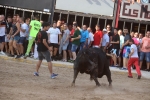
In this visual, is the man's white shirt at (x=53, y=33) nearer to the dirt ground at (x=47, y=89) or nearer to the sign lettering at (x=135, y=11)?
the dirt ground at (x=47, y=89)

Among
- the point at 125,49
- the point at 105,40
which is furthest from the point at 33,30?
the point at 125,49

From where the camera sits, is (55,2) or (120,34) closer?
(120,34)

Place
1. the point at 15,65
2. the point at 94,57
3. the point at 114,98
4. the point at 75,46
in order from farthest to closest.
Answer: the point at 75,46 < the point at 15,65 < the point at 94,57 < the point at 114,98

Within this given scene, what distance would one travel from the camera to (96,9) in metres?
23.3

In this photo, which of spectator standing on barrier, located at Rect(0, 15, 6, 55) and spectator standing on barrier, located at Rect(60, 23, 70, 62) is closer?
spectator standing on barrier, located at Rect(0, 15, 6, 55)

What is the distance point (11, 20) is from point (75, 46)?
3335mm

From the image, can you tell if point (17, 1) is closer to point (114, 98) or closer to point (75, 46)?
point (75, 46)

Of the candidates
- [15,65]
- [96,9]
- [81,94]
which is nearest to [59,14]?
[96,9]

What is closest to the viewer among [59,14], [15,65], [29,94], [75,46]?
[29,94]

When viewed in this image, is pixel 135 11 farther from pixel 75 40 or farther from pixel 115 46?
pixel 75 40

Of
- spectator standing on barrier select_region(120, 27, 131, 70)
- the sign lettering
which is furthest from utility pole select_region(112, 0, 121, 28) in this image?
spectator standing on barrier select_region(120, 27, 131, 70)

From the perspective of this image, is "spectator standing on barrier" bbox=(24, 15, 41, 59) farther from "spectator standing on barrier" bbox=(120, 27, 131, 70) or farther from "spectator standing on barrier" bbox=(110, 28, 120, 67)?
"spectator standing on barrier" bbox=(120, 27, 131, 70)

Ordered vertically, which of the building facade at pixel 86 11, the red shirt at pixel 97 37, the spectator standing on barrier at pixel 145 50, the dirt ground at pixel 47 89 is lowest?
the dirt ground at pixel 47 89

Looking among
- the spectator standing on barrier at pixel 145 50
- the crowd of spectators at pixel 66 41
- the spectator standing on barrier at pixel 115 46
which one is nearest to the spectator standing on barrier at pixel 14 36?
the crowd of spectators at pixel 66 41
